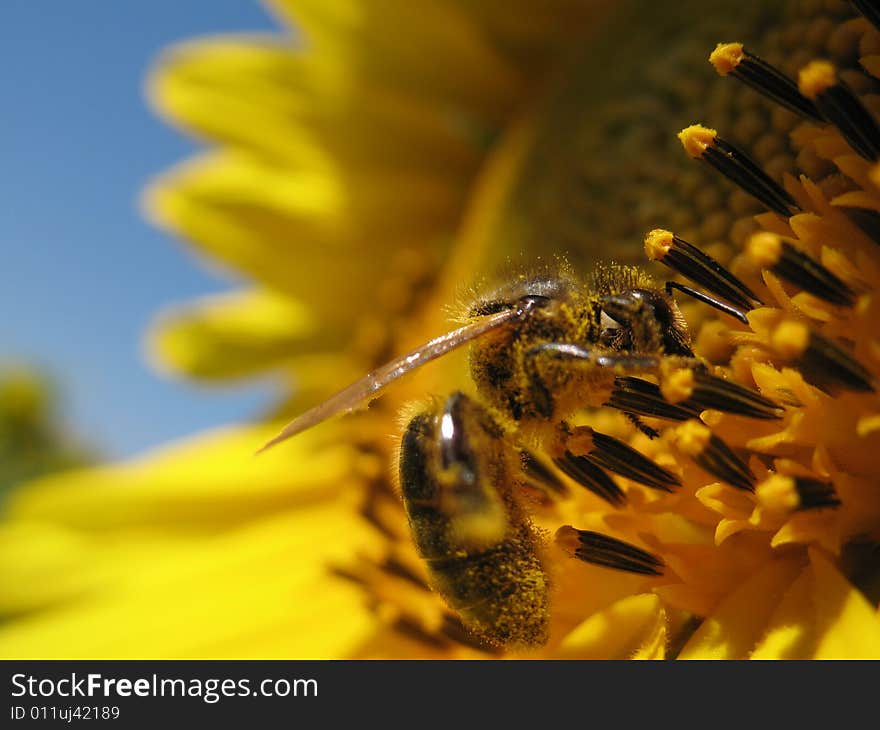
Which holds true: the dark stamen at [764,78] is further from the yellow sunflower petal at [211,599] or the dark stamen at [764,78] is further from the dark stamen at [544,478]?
the yellow sunflower petal at [211,599]

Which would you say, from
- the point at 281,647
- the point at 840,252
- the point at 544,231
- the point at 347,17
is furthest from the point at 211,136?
the point at 840,252

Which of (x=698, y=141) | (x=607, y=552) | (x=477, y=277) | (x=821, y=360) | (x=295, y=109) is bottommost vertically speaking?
(x=607, y=552)

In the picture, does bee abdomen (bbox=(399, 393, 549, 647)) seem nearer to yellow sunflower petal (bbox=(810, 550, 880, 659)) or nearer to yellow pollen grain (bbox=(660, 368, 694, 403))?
yellow pollen grain (bbox=(660, 368, 694, 403))

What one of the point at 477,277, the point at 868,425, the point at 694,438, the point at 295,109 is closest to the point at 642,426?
the point at 694,438

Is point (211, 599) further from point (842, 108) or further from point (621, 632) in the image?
point (842, 108)

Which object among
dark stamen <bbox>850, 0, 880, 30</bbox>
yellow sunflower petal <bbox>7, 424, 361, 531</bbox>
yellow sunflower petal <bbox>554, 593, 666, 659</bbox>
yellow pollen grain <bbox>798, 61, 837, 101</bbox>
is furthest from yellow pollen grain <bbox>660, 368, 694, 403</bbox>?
yellow sunflower petal <bbox>7, 424, 361, 531</bbox>

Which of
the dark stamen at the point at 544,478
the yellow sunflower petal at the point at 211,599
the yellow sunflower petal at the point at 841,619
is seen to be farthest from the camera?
the yellow sunflower petal at the point at 211,599

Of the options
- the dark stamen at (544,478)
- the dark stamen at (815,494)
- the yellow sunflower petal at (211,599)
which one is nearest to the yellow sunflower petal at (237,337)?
the yellow sunflower petal at (211,599)
